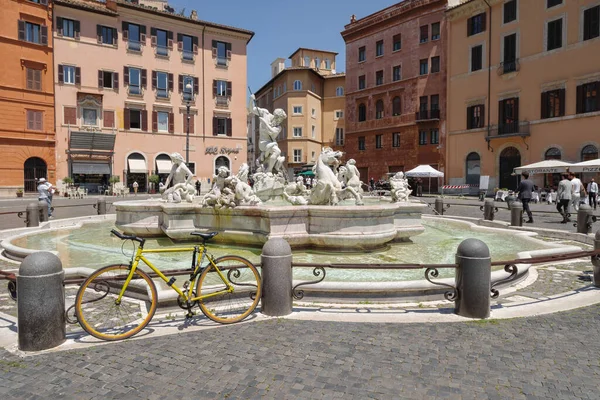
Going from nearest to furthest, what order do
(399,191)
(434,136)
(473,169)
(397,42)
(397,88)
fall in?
(399,191) < (473,169) < (434,136) < (397,88) < (397,42)

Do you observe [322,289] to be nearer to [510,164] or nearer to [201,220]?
[201,220]

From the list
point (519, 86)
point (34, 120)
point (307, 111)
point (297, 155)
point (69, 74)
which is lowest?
point (297, 155)

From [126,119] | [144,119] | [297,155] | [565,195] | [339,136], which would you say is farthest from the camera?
[339,136]

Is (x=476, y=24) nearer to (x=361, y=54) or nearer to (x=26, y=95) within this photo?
(x=361, y=54)

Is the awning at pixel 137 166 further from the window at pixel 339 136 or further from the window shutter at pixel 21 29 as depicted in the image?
the window at pixel 339 136

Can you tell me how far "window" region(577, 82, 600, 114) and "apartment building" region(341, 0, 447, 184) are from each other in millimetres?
11150

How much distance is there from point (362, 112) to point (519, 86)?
1673 cm

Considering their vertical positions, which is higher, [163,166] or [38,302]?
[163,166]

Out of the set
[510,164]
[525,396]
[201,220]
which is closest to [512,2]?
[510,164]

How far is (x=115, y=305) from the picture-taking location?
4.72 m

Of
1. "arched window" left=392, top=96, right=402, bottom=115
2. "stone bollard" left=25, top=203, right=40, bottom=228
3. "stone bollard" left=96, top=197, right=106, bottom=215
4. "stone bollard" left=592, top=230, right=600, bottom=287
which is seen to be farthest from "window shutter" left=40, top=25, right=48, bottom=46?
"stone bollard" left=592, top=230, right=600, bottom=287

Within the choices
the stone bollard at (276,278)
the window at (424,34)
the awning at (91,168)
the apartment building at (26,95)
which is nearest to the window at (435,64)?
the window at (424,34)

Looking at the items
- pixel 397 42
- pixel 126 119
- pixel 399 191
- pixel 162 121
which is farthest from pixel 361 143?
pixel 399 191

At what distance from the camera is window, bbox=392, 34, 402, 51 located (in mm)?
40656
